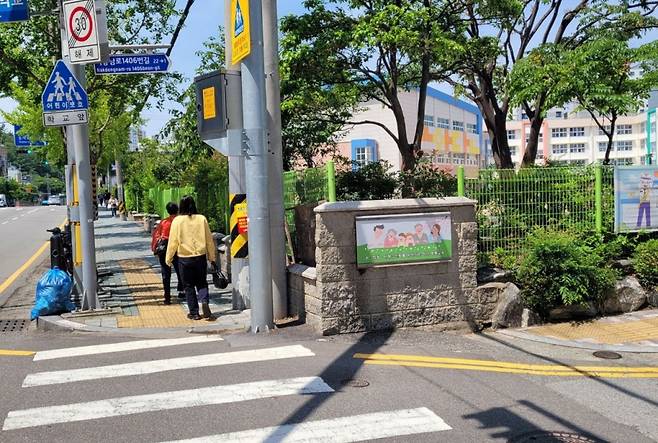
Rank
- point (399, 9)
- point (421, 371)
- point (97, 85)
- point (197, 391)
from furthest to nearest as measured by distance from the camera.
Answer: point (97, 85), point (399, 9), point (421, 371), point (197, 391)

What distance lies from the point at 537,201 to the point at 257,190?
170 inches

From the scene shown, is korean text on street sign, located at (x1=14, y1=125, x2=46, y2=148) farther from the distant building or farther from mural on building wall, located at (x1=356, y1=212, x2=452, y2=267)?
mural on building wall, located at (x1=356, y1=212, x2=452, y2=267)

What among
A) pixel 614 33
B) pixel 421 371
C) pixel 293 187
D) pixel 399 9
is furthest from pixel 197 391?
pixel 614 33

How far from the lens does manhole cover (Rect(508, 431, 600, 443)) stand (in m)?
4.52

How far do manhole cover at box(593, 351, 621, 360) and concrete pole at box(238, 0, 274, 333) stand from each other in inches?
152

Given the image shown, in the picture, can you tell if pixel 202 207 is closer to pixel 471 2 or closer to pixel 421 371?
pixel 471 2

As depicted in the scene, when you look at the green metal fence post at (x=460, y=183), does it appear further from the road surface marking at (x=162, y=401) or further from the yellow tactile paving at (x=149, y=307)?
the yellow tactile paving at (x=149, y=307)

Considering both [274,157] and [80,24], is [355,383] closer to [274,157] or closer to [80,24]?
[274,157]

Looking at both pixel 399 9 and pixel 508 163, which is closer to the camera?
Answer: pixel 399 9

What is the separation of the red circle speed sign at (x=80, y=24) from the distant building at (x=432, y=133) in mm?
26460

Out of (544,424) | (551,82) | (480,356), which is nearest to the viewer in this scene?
(544,424)

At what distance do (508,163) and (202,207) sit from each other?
30.5 ft

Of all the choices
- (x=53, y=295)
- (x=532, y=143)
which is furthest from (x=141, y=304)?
(x=532, y=143)

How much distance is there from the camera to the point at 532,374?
6.30m
